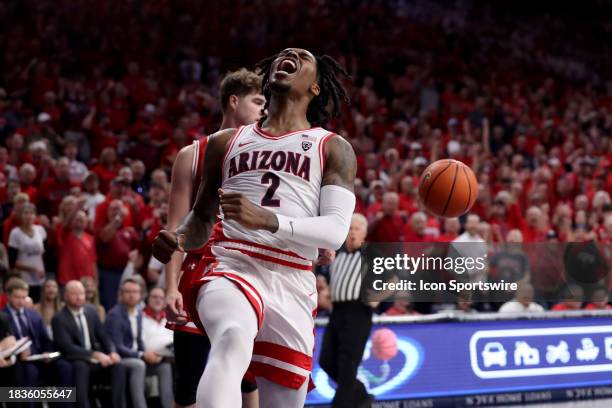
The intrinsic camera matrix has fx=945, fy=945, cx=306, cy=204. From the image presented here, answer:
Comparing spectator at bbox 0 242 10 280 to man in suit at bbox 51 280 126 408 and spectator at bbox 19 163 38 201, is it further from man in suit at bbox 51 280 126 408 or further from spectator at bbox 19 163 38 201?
spectator at bbox 19 163 38 201

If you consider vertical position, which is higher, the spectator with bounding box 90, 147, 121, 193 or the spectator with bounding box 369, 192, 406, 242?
the spectator with bounding box 90, 147, 121, 193

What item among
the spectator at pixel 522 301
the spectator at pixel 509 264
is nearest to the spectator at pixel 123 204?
the spectator at pixel 509 264

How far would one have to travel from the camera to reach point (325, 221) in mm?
3766

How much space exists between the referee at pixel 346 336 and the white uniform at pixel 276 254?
3.93 m

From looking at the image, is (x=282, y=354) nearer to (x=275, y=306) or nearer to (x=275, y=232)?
(x=275, y=306)

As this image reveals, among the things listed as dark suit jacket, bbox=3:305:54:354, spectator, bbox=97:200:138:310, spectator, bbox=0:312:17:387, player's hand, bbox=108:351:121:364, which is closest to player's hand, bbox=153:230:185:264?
spectator, bbox=0:312:17:387

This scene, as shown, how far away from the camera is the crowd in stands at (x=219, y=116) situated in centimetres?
964

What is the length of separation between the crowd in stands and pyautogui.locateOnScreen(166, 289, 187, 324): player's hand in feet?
12.5

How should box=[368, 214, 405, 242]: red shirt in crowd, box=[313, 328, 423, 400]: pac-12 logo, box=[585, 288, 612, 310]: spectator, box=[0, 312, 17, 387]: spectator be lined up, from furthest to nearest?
box=[368, 214, 405, 242]: red shirt in crowd < box=[585, 288, 612, 310]: spectator < box=[313, 328, 423, 400]: pac-12 logo < box=[0, 312, 17, 387]: spectator

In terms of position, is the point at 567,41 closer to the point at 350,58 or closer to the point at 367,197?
the point at 350,58

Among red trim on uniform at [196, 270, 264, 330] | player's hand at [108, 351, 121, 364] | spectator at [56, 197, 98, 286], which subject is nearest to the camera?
red trim on uniform at [196, 270, 264, 330]

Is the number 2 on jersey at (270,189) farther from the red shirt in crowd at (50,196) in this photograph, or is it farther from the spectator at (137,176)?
the spectator at (137,176)

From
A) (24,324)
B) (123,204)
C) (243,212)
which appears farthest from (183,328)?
(123,204)

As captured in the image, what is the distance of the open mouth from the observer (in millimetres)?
4059
